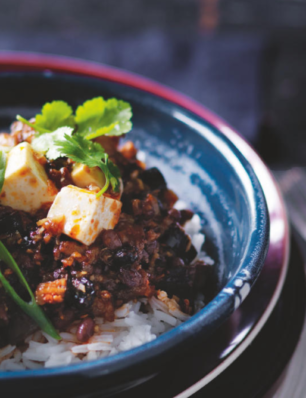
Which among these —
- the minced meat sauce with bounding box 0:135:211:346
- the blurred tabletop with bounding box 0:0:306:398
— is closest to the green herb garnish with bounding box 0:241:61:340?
the minced meat sauce with bounding box 0:135:211:346

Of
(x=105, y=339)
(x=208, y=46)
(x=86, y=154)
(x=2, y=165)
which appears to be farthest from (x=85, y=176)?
(x=208, y=46)

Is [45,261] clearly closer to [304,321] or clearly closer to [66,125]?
[66,125]

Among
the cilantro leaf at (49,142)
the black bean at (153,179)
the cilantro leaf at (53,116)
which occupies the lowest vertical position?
the black bean at (153,179)

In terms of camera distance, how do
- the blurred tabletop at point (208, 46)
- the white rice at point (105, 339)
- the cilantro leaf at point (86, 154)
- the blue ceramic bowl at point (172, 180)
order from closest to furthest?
the blue ceramic bowl at point (172, 180)
the white rice at point (105, 339)
the cilantro leaf at point (86, 154)
the blurred tabletop at point (208, 46)

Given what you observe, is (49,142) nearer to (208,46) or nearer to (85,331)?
(85,331)

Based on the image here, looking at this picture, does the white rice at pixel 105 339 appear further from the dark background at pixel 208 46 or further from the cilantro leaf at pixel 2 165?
the dark background at pixel 208 46

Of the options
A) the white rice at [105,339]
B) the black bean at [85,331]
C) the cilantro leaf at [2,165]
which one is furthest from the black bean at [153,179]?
the black bean at [85,331]

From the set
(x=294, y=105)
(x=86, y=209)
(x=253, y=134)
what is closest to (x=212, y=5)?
(x=294, y=105)
